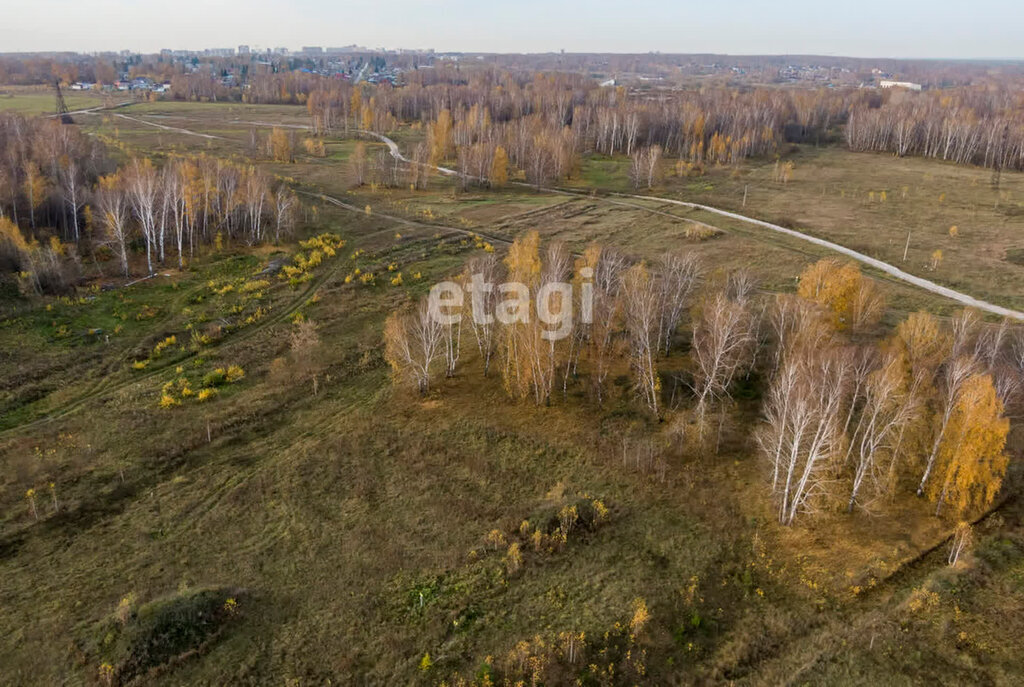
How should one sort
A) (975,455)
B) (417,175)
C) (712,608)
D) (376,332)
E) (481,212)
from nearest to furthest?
1. (712,608)
2. (975,455)
3. (376,332)
4. (481,212)
5. (417,175)

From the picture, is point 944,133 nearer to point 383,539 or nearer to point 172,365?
point 383,539

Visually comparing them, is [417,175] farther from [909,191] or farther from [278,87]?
[278,87]

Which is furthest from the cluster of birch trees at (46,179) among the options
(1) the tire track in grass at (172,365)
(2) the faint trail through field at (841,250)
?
(2) the faint trail through field at (841,250)

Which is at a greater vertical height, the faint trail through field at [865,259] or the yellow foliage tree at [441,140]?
the yellow foliage tree at [441,140]

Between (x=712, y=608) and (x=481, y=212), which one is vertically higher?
(x=481, y=212)

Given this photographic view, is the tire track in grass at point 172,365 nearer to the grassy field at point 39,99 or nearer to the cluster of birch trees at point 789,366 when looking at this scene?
the cluster of birch trees at point 789,366

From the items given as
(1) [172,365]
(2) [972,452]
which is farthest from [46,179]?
(2) [972,452]

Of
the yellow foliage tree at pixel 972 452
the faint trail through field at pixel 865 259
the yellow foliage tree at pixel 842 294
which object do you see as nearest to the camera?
the yellow foliage tree at pixel 972 452

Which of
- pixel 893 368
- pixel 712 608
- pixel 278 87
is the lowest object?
pixel 712 608

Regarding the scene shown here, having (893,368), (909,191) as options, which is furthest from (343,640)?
A: (909,191)
